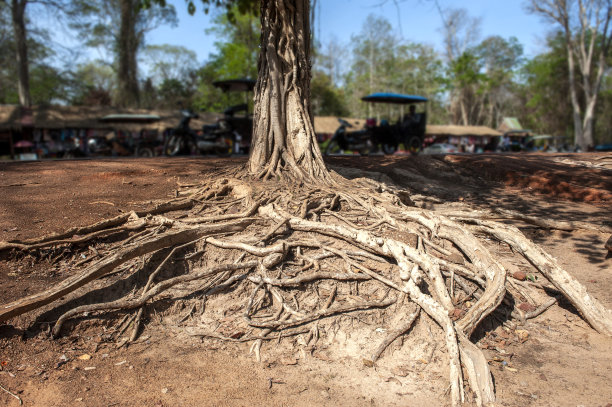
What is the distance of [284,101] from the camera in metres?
5.72

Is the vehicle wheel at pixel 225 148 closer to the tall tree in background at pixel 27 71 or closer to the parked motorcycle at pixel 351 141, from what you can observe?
the parked motorcycle at pixel 351 141

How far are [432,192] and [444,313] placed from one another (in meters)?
4.54

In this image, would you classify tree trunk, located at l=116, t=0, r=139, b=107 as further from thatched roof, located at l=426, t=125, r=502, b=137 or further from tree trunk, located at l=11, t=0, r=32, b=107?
thatched roof, located at l=426, t=125, r=502, b=137

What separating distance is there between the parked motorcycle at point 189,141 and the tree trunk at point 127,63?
55.9 feet

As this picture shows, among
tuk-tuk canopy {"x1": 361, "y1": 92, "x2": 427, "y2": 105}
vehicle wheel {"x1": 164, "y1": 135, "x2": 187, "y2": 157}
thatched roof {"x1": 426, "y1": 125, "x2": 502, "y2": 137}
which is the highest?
tuk-tuk canopy {"x1": 361, "y1": 92, "x2": 427, "y2": 105}

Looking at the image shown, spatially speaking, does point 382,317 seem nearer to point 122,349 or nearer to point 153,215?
point 122,349

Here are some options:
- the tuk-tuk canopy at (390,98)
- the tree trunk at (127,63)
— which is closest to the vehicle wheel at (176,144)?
the tuk-tuk canopy at (390,98)

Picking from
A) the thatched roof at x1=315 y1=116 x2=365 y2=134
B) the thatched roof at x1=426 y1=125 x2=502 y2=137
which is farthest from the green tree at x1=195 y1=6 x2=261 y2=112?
the thatched roof at x1=426 y1=125 x2=502 y2=137

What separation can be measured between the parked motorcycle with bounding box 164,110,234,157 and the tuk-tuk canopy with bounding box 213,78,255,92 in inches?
63.6

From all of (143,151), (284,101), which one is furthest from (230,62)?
(284,101)

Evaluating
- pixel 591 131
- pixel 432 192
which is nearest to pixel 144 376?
pixel 432 192

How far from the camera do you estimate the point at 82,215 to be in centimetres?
457

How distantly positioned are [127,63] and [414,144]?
2111 centimetres

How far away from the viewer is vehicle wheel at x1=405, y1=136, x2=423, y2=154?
1462 centimetres
